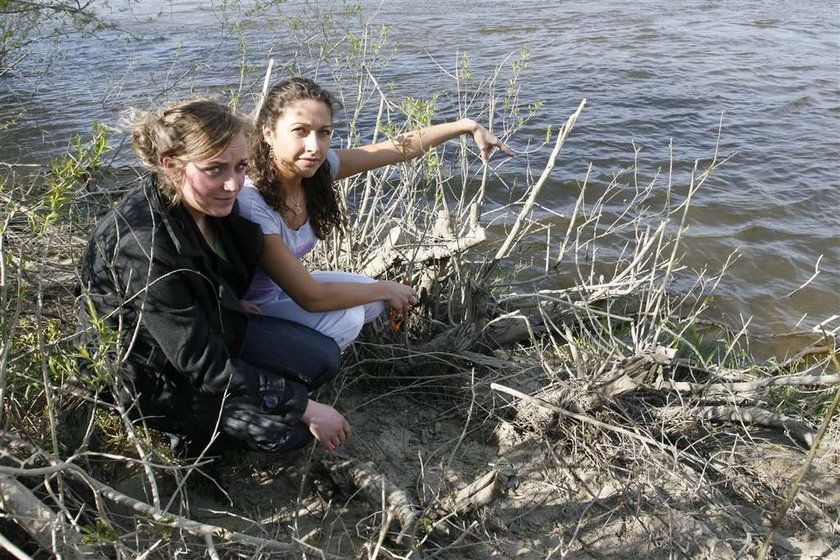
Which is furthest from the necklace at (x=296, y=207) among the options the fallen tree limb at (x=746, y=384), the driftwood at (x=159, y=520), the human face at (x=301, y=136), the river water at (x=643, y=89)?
the river water at (x=643, y=89)

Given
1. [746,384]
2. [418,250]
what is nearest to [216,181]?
[418,250]

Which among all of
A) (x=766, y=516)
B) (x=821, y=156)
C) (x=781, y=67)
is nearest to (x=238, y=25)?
(x=766, y=516)

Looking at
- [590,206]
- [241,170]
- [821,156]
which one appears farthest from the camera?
[821,156]

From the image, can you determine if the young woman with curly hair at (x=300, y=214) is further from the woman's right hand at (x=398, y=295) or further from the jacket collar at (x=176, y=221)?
the jacket collar at (x=176, y=221)

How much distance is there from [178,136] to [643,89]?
8001 mm

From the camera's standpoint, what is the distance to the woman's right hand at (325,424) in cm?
265

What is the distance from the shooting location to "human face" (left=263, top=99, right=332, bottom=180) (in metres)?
2.96

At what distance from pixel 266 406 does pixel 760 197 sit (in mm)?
5677

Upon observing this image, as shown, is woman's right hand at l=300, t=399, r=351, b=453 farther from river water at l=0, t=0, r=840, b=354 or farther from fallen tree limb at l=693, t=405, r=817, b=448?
river water at l=0, t=0, r=840, b=354

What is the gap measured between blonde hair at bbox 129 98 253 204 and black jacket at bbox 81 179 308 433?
0.07 metres

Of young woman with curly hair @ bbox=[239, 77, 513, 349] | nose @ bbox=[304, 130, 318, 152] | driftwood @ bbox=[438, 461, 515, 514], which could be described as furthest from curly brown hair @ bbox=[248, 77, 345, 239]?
driftwood @ bbox=[438, 461, 515, 514]

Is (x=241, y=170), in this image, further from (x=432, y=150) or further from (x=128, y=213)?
(x=432, y=150)

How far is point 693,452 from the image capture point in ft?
10.4

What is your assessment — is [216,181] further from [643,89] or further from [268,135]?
[643,89]
